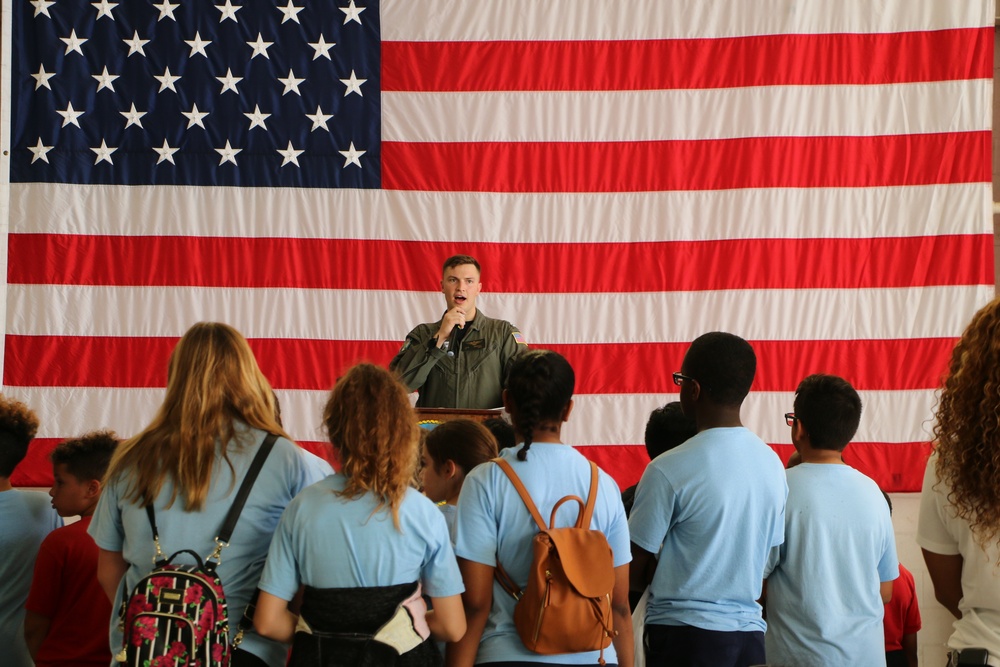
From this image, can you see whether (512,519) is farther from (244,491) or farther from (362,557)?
(244,491)

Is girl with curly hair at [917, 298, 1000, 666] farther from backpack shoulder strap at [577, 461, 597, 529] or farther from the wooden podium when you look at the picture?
the wooden podium

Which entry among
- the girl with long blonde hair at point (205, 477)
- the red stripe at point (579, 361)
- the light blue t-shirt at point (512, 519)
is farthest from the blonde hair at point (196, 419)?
the red stripe at point (579, 361)

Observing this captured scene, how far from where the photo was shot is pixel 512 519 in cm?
218

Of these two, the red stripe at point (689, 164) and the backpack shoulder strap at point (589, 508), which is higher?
the red stripe at point (689, 164)

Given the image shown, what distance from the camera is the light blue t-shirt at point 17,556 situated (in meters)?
2.77

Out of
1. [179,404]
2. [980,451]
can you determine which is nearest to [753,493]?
[980,451]

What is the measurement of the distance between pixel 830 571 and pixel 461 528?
966 mm

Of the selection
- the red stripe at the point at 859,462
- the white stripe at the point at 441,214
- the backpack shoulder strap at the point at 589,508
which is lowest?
the red stripe at the point at 859,462

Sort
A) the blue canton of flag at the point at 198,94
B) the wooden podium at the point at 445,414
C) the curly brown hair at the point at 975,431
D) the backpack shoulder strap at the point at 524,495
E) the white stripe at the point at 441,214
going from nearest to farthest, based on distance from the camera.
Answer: the curly brown hair at the point at 975,431, the backpack shoulder strap at the point at 524,495, the wooden podium at the point at 445,414, the white stripe at the point at 441,214, the blue canton of flag at the point at 198,94

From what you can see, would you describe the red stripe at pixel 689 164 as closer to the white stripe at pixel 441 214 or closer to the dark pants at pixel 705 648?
the white stripe at pixel 441 214

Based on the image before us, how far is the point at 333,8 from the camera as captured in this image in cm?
609

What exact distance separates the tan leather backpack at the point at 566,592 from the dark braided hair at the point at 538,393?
0.19 metres

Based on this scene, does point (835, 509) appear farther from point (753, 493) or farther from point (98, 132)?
point (98, 132)

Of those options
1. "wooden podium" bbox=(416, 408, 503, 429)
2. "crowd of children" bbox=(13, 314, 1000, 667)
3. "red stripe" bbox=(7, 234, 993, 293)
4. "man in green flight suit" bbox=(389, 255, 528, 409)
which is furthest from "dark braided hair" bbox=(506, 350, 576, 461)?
"red stripe" bbox=(7, 234, 993, 293)
